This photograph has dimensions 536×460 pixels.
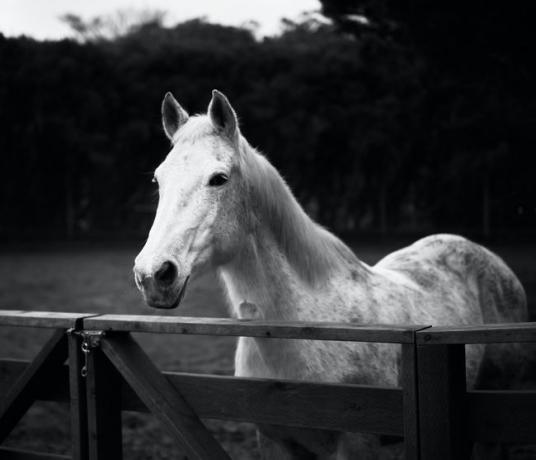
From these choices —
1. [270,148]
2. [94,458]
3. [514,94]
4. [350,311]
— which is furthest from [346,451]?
[270,148]

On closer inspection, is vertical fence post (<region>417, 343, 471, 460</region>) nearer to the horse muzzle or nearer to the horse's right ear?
the horse muzzle

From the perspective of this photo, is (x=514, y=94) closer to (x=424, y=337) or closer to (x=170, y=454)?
(x=170, y=454)

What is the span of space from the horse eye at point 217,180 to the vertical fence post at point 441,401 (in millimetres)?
1074

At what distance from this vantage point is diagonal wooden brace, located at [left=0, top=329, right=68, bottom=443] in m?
2.41

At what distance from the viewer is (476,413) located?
1943 millimetres

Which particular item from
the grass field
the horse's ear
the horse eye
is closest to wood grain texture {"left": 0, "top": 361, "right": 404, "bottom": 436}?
the horse eye

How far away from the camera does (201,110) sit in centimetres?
2273

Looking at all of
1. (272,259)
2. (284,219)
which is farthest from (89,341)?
(284,219)

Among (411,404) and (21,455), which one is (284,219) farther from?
(21,455)

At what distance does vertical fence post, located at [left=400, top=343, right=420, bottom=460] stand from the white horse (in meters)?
0.75

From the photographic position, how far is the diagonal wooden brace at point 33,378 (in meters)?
2.41

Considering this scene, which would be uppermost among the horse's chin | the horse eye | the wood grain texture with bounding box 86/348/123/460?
the horse eye

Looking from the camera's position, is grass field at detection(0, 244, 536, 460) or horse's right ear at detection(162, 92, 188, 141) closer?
horse's right ear at detection(162, 92, 188, 141)

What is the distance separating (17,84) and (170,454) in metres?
18.7
